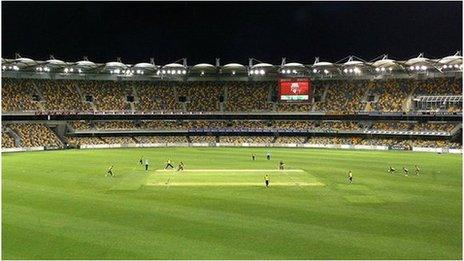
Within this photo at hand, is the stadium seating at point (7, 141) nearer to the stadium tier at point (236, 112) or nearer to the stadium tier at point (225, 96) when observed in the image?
the stadium tier at point (236, 112)

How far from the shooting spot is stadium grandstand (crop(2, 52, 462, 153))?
78.3m

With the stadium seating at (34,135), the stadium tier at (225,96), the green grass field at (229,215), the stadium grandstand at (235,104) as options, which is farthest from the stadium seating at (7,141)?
the green grass field at (229,215)

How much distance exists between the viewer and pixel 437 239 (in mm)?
18859

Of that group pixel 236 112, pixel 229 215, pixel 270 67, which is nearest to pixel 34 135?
pixel 236 112

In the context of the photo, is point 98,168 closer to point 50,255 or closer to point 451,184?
point 50,255

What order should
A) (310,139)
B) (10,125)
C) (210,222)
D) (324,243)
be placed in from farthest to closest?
(310,139)
(10,125)
(210,222)
(324,243)

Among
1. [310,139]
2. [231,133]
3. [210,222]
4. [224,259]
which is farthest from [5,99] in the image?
[224,259]

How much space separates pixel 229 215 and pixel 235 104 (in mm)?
69794

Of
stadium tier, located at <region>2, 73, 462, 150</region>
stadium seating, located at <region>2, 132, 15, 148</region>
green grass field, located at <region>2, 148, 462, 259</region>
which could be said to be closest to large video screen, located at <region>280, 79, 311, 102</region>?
stadium tier, located at <region>2, 73, 462, 150</region>

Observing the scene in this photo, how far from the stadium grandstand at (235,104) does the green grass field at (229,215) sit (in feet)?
130

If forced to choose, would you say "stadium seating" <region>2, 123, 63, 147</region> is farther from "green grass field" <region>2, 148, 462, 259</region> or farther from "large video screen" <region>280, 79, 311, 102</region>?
"large video screen" <region>280, 79, 311, 102</region>

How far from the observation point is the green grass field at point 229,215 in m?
17.5

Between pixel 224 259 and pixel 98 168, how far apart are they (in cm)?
3183

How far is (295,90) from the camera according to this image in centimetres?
8619
